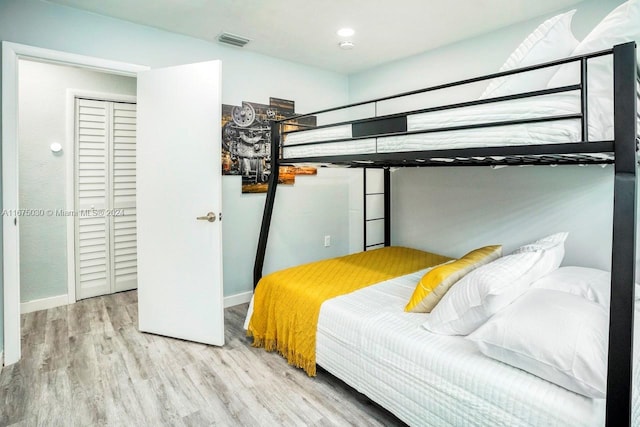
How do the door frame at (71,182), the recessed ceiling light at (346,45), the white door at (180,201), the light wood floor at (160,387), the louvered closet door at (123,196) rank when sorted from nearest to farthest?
1. the light wood floor at (160,387)
2. the white door at (180,201)
3. the recessed ceiling light at (346,45)
4. the door frame at (71,182)
5. the louvered closet door at (123,196)

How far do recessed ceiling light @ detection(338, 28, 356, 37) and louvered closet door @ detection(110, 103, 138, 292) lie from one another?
2.38m

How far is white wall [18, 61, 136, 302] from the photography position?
3.22 meters

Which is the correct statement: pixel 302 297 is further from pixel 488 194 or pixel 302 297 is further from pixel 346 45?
pixel 346 45

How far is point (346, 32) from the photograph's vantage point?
2900 millimetres

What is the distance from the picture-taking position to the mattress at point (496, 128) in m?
1.29

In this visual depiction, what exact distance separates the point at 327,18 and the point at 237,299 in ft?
8.34

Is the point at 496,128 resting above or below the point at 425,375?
above

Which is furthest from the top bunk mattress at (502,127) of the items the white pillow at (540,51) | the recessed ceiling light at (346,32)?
the recessed ceiling light at (346,32)

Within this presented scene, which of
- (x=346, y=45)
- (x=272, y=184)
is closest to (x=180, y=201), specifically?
(x=272, y=184)

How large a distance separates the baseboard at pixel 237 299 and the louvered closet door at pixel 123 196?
1315 millimetres

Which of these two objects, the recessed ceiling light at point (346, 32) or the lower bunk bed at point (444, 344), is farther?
the recessed ceiling light at point (346, 32)

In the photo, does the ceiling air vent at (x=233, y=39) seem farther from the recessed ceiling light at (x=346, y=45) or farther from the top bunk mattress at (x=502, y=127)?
the top bunk mattress at (x=502, y=127)

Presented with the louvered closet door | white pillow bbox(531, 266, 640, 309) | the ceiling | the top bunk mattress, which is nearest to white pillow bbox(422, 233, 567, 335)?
white pillow bbox(531, 266, 640, 309)

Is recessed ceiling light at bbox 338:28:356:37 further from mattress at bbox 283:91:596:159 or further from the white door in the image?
mattress at bbox 283:91:596:159
